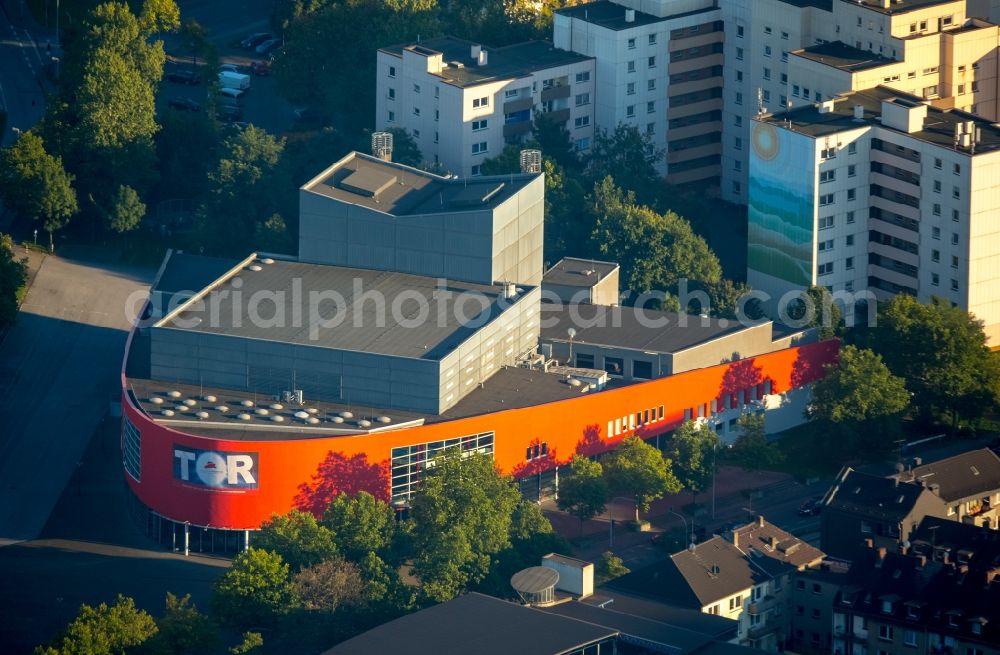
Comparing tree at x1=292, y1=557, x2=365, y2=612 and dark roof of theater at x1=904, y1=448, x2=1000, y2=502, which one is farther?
dark roof of theater at x1=904, y1=448, x2=1000, y2=502

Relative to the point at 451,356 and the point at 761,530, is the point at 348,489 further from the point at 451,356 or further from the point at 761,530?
the point at 761,530

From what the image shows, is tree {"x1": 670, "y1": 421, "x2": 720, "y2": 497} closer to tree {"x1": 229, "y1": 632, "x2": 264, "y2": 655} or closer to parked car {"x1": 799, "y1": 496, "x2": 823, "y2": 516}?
parked car {"x1": 799, "y1": 496, "x2": 823, "y2": 516}

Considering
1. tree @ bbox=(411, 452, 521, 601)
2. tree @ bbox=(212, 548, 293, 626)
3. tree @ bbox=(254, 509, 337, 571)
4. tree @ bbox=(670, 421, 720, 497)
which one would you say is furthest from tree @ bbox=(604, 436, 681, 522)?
tree @ bbox=(212, 548, 293, 626)

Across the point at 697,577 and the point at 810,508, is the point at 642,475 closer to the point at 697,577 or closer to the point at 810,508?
the point at 810,508

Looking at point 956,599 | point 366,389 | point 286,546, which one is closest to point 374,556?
point 286,546

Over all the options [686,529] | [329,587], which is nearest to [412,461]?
[329,587]

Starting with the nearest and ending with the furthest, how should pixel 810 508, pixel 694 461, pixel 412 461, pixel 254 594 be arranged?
pixel 254 594
pixel 412 461
pixel 694 461
pixel 810 508
